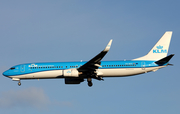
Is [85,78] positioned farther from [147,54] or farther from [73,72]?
[147,54]

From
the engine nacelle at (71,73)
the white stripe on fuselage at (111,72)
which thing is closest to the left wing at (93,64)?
the engine nacelle at (71,73)

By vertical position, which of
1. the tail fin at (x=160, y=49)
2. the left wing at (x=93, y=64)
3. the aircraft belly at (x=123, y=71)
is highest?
the tail fin at (x=160, y=49)

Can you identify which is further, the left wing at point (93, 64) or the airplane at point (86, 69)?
the airplane at point (86, 69)

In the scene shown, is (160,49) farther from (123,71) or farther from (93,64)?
(93,64)

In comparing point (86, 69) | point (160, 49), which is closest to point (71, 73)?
point (86, 69)

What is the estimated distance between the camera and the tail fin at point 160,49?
4631 centimetres

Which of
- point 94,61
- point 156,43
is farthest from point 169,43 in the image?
point 94,61

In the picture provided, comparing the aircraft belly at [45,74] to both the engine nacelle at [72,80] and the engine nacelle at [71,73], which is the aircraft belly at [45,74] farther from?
the engine nacelle at [72,80]

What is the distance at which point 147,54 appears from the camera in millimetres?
46719

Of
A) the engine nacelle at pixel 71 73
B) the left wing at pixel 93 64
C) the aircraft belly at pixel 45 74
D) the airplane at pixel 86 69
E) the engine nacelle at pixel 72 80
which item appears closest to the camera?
the left wing at pixel 93 64

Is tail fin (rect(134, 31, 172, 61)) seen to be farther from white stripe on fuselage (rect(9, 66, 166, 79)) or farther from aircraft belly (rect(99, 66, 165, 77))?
white stripe on fuselage (rect(9, 66, 166, 79))

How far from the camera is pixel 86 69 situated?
43.1m

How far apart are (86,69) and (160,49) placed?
12.6 m

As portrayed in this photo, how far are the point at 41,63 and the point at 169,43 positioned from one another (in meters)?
19.9
